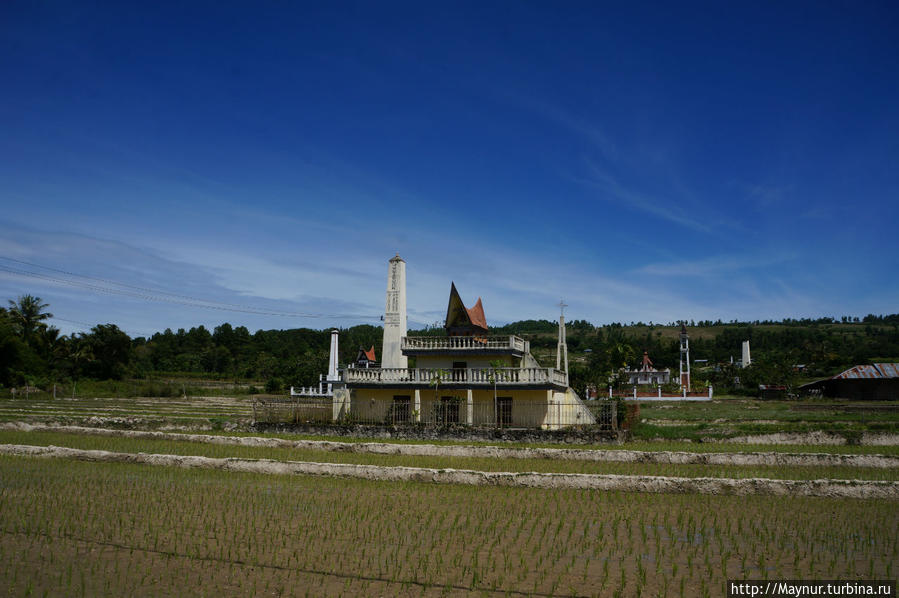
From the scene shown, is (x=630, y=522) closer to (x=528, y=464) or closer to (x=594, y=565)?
(x=594, y=565)

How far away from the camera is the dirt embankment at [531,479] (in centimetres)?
1616

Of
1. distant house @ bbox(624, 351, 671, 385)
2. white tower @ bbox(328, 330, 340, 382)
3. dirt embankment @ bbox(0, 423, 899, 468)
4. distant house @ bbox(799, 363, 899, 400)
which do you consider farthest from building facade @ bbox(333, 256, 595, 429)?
distant house @ bbox(624, 351, 671, 385)

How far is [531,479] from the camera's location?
18.0 metres

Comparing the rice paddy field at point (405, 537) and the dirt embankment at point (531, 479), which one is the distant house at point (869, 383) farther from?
the dirt embankment at point (531, 479)

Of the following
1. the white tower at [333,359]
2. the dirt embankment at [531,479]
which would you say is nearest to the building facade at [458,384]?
the dirt embankment at [531,479]

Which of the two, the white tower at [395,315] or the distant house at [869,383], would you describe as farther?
the distant house at [869,383]

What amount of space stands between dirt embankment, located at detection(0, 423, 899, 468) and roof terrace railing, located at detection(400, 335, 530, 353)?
10.7m

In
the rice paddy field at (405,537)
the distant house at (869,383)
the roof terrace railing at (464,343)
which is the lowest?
the rice paddy field at (405,537)

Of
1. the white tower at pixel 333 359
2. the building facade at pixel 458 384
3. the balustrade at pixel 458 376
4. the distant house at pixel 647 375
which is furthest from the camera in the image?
the distant house at pixel 647 375

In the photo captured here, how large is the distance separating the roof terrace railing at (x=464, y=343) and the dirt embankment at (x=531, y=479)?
16759 mm

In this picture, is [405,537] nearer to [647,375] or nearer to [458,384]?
[458,384]

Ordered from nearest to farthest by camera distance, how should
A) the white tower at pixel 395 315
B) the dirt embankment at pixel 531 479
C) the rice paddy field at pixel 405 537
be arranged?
the rice paddy field at pixel 405 537
the dirt embankment at pixel 531 479
the white tower at pixel 395 315

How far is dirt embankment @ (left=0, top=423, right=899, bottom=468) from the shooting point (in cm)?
2130

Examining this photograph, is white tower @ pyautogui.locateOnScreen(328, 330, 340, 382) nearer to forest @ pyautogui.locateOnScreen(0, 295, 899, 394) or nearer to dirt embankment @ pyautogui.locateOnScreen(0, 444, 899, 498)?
forest @ pyautogui.locateOnScreen(0, 295, 899, 394)
